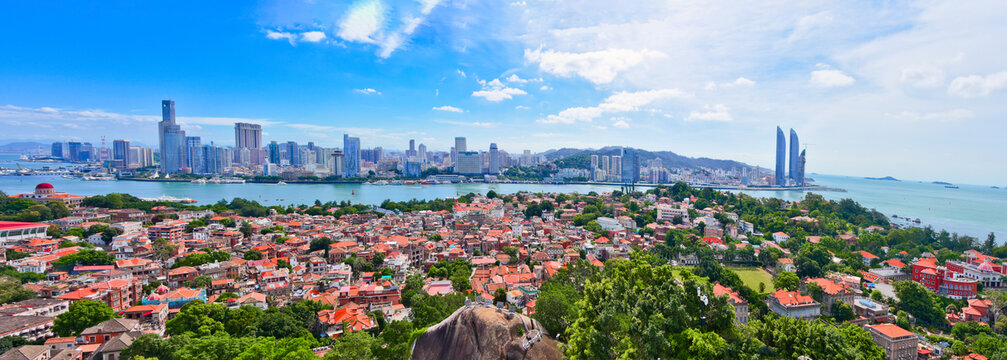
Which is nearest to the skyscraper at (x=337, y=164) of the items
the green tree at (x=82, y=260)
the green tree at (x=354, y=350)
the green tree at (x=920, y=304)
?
the green tree at (x=82, y=260)

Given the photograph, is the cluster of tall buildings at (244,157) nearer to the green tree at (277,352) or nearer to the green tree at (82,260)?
the green tree at (82,260)

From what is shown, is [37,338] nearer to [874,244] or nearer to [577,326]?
[577,326]

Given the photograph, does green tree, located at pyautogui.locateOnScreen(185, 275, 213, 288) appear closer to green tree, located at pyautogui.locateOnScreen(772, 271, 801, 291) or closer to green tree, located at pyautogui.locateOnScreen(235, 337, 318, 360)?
green tree, located at pyautogui.locateOnScreen(235, 337, 318, 360)

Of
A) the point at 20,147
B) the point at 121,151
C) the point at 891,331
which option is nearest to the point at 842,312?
the point at 891,331

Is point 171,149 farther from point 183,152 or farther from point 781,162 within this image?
point 781,162

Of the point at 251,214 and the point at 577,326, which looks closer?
the point at 577,326

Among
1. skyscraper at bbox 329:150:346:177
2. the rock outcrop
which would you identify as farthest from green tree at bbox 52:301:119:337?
skyscraper at bbox 329:150:346:177

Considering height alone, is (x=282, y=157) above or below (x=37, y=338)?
above

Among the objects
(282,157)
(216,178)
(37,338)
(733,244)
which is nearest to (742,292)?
(733,244)
